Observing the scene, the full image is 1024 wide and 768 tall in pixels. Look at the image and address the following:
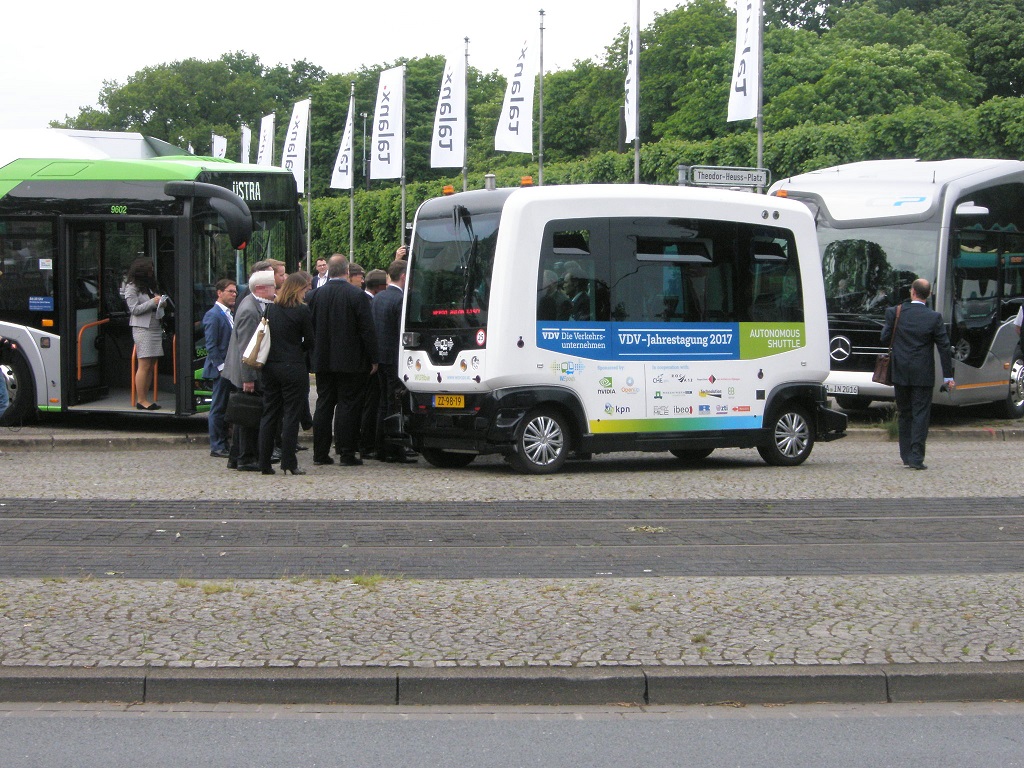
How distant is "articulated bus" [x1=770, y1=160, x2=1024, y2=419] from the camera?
18.0m

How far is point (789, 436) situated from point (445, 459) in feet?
12.0

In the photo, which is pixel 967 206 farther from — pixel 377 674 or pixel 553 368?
pixel 377 674

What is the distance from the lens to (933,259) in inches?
703

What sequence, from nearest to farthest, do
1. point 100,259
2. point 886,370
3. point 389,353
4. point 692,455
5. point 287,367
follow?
point 287,367 → point 389,353 → point 886,370 → point 692,455 → point 100,259

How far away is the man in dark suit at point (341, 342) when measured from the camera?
513 inches

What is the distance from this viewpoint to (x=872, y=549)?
896 cm

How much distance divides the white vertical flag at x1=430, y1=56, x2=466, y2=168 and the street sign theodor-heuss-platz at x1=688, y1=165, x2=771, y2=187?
16358mm

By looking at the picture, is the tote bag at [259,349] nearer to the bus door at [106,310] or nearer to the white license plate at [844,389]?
the bus door at [106,310]

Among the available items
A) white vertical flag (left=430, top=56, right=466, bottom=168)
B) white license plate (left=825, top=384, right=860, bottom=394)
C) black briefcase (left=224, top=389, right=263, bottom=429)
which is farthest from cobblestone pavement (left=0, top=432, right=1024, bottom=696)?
white vertical flag (left=430, top=56, right=466, bottom=168)

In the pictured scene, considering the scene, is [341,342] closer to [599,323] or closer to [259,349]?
[259,349]

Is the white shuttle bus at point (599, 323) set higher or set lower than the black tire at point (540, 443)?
higher

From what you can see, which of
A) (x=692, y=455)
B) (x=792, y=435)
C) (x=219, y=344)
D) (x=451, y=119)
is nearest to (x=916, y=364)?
(x=792, y=435)

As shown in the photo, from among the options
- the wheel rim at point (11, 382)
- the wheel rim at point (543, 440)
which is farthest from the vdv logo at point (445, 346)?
the wheel rim at point (11, 382)

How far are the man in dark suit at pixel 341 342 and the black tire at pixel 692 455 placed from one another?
3780 mm
